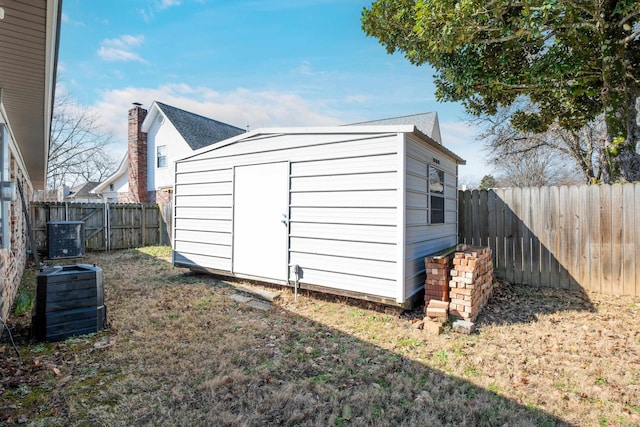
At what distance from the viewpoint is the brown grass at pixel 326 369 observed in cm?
237

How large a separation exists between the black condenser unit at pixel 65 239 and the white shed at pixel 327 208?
5195 mm

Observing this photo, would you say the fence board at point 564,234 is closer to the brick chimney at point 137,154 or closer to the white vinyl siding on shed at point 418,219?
the white vinyl siding on shed at point 418,219

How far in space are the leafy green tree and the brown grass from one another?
12.1 ft

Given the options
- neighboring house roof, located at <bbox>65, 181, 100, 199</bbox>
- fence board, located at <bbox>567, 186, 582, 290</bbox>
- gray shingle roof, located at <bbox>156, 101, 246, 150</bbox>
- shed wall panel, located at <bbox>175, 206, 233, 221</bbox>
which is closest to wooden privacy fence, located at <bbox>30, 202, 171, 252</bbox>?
gray shingle roof, located at <bbox>156, 101, 246, 150</bbox>

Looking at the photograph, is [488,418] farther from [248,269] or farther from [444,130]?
[444,130]

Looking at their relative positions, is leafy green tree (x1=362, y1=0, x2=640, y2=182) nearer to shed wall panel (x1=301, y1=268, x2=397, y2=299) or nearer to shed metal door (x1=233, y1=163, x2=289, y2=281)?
shed metal door (x1=233, y1=163, x2=289, y2=281)

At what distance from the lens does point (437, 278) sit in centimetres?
448

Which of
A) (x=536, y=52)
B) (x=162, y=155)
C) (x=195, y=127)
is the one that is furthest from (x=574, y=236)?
(x=162, y=155)

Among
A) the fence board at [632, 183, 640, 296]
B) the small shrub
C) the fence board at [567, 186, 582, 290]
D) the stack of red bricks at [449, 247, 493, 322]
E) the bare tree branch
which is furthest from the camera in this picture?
the bare tree branch

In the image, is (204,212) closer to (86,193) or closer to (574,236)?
(574,236)

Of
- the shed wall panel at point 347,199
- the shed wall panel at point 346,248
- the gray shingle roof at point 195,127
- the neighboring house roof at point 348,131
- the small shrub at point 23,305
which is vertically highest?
the gray shingle roof at point 195,127

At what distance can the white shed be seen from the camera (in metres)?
4.46

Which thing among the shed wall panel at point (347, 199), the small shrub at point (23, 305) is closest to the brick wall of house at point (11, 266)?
the small shrub at point (23, 305)

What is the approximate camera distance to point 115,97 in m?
18.7
